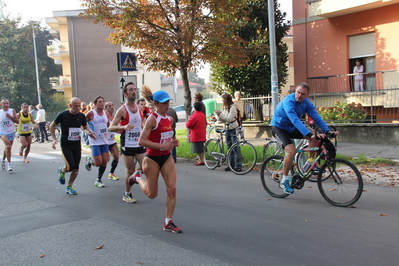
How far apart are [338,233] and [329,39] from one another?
45.3 feet

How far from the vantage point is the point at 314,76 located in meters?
17.6

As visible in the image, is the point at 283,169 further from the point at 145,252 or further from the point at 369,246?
the point at 145,252

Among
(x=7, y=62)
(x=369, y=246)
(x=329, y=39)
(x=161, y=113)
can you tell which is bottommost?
(x=369, y=246)

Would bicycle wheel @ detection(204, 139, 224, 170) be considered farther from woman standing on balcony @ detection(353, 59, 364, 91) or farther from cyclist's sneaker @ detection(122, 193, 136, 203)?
woman standing on balcony @ detection(353, 59, 364, 91)

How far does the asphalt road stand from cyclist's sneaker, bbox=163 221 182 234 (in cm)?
8

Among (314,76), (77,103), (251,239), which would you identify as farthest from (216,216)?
(314,76)

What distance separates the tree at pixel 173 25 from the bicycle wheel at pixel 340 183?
7.48 metres

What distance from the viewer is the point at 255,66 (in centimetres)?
1705

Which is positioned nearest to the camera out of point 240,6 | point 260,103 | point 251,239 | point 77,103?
point 251,239

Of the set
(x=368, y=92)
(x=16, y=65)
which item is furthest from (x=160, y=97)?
(x=16, y=65)

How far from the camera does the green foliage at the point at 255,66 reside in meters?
17.0

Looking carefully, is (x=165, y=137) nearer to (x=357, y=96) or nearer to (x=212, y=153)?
(x=212, y=153)

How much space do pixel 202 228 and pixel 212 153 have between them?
5.29 metres

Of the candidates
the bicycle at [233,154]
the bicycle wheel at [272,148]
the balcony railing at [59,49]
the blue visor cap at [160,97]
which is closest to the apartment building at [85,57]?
the balcony railing at [59,49]
